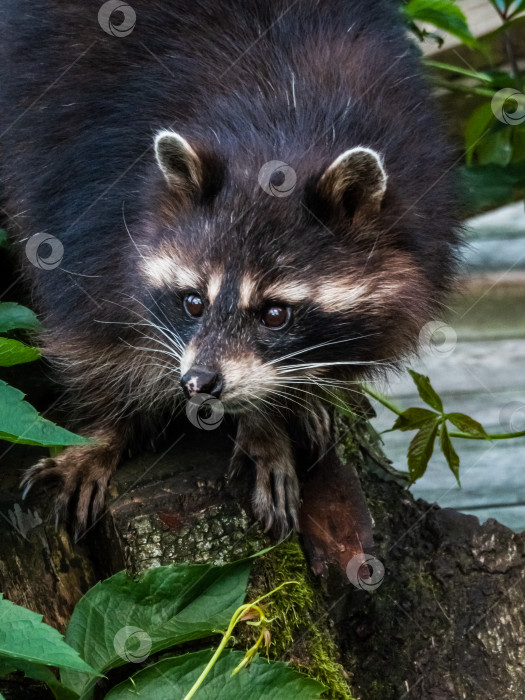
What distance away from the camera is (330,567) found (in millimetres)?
→ 2514

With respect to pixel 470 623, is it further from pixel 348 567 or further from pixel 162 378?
pixel 162 378

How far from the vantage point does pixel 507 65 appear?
5492 millimetres

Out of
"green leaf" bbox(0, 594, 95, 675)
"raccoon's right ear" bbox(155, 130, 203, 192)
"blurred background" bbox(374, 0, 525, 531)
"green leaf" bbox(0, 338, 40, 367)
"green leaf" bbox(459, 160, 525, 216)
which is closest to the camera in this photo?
"green leaf" bbox(0, 594, 95, 675)

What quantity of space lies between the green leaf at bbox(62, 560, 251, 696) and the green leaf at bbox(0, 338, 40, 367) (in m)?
0.49

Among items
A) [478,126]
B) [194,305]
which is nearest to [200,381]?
[194,305]

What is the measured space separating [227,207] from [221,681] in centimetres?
108

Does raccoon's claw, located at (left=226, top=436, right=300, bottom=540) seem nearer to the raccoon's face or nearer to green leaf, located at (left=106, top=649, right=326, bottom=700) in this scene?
the raccoon's face

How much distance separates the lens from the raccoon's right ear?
7.54 ft

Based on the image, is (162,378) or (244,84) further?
(162,378)

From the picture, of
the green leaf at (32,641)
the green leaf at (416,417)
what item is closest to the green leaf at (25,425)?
the green leaf at (32,641)

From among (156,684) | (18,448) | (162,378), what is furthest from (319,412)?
(156,684)

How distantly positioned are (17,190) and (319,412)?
1.11m

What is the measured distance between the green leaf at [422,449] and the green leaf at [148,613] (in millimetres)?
885

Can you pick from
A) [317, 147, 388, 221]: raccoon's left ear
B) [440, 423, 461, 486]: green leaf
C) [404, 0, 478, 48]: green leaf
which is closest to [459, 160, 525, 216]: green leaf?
[404, 0, 478, 48]: green leaf
